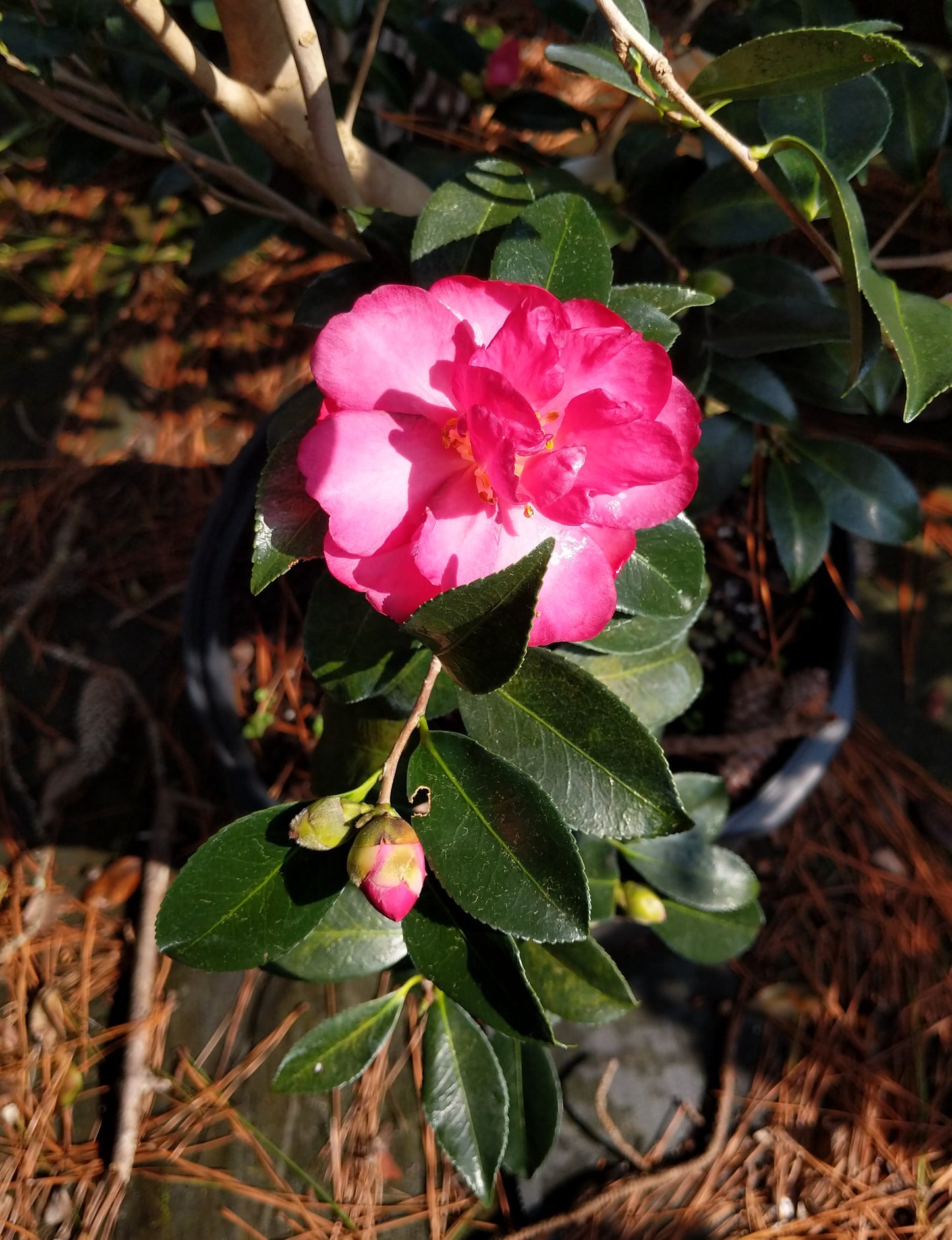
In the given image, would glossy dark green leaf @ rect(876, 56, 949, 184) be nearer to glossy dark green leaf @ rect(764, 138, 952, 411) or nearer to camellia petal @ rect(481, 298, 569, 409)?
glossy dark green leaf @ rect(764, 138, 952, 411)

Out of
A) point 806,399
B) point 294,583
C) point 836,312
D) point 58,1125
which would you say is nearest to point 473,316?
point 836,312

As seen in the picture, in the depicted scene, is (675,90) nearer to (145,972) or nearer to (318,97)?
(318,97)

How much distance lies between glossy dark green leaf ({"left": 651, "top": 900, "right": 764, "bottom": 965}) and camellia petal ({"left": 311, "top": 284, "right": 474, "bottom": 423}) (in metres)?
0.70

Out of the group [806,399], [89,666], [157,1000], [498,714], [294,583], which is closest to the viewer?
[498,714]

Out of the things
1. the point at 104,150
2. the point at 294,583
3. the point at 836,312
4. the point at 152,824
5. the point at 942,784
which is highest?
the point at 104,150

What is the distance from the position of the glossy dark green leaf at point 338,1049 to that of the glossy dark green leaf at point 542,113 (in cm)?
118

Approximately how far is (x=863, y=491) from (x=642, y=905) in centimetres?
58

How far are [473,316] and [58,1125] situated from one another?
138 cm

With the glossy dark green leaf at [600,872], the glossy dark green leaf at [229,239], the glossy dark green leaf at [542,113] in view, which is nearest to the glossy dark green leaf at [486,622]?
the glossy dark green leaf at [600,872]

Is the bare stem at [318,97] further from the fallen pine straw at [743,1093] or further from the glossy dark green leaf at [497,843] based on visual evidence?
the fallen pine straw at [743,1093]

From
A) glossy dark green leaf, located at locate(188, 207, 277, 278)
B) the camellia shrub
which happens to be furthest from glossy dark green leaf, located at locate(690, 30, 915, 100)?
glossy dark green leaf, located at locate(188, 207, 277, 278)

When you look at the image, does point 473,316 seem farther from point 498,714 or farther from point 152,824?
point 152,824

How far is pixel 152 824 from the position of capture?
1383 mm

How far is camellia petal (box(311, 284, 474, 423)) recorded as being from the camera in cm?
51
